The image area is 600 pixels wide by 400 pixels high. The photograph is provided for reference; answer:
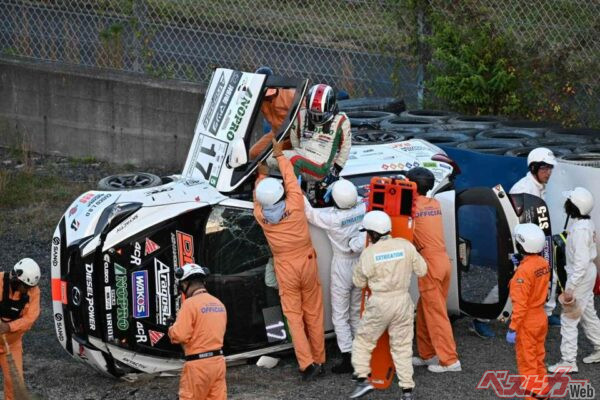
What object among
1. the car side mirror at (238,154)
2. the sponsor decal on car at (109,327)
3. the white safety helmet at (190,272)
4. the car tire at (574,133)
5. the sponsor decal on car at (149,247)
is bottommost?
the sponsor decal on car at (109,327)

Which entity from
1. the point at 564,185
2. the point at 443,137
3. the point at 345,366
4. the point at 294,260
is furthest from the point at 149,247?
the point at 443,137

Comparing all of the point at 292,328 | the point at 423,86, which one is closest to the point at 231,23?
the point at 423,86

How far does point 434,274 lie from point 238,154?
183cm

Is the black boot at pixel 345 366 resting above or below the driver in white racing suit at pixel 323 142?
below

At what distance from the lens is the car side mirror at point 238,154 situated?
9453 millimetres

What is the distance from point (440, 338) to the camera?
9.67m

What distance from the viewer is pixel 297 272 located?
9.39 m

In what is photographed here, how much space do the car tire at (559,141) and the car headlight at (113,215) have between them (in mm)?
5091

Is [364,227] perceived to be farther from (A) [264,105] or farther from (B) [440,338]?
(A) [264,105]

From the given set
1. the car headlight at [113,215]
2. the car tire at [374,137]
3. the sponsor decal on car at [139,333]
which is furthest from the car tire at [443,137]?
the sponsor decal on car at [139,333]

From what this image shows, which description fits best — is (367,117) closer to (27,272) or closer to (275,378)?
(275,378)

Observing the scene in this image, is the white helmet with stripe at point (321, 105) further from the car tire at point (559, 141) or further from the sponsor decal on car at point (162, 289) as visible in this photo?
the car tire at point (559, 141)

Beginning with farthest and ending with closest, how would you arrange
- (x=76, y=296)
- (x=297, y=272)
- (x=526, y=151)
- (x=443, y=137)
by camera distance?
(x=443, y=137)
(x=526, y=151)
(x=297, y=272)
(x=76, y=296)

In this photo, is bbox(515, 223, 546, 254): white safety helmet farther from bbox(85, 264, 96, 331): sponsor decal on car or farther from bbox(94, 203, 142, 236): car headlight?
bbox(85, 264, 96, 331): sponsor decal on car
